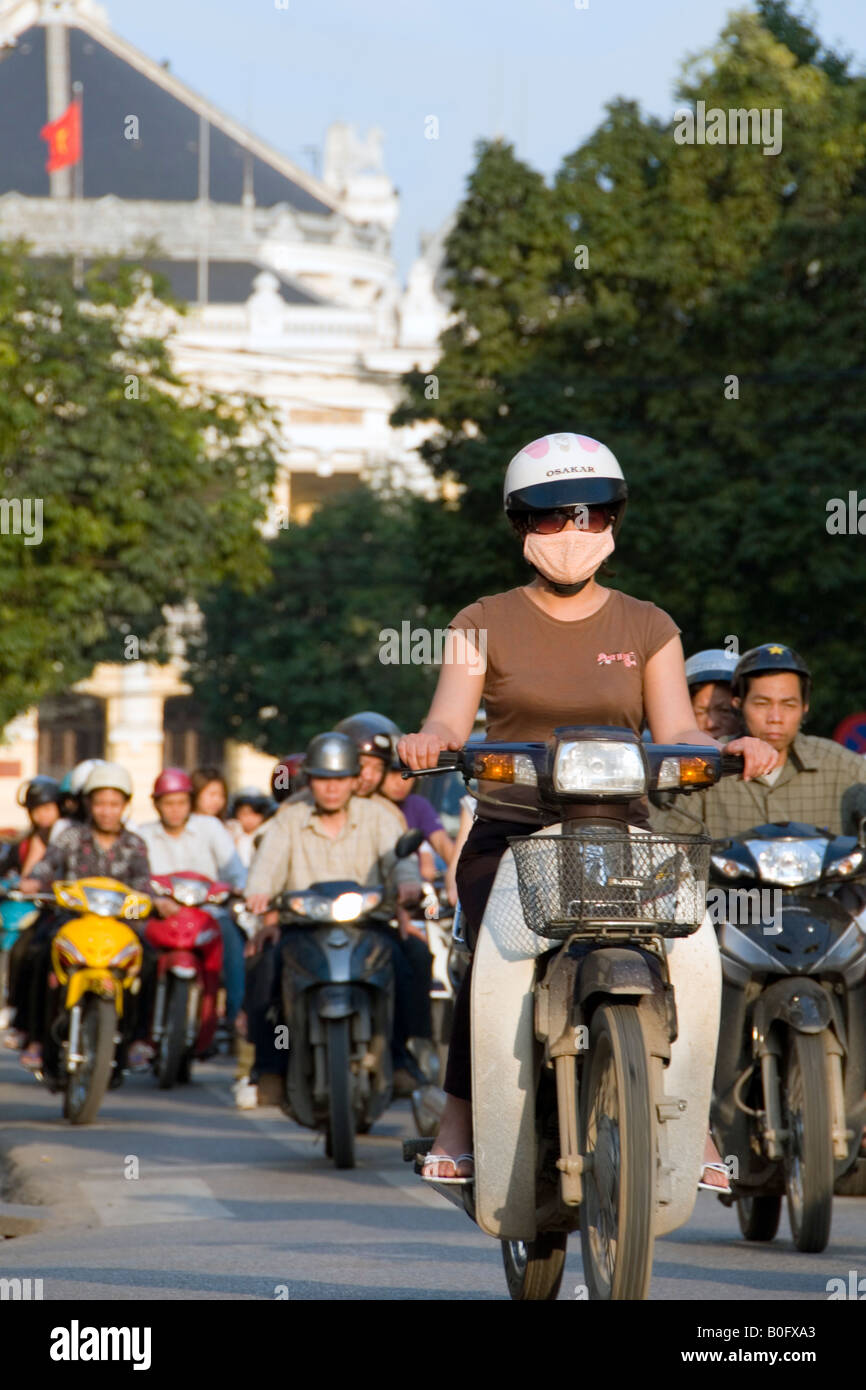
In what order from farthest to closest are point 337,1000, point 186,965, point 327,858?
point 186,965 < point 327,858 < point 337,1000

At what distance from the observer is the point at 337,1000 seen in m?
10.9

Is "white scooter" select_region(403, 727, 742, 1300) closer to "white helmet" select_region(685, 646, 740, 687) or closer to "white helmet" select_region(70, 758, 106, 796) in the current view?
"white helmet" select_region(685, 646, 740, 687)

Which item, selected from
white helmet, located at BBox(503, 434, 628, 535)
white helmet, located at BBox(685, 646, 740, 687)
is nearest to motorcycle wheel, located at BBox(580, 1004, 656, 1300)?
white helmet, located at BBox(503, 434, 628, 535)

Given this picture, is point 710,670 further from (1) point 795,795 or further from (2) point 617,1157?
(2) point 617,1157

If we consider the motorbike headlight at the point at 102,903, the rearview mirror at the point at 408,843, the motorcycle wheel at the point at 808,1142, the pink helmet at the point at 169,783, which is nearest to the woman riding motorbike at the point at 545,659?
the motorcycle wheel at the point at 808,1142

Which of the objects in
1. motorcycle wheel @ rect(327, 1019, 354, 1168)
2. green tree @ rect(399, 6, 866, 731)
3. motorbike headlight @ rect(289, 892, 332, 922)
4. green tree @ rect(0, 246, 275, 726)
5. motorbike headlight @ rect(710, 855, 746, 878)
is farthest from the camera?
green tree @ rect(399, 6, 866, 731)

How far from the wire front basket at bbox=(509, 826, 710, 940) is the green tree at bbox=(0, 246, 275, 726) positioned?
2683cm

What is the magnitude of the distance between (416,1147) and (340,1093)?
4.75m

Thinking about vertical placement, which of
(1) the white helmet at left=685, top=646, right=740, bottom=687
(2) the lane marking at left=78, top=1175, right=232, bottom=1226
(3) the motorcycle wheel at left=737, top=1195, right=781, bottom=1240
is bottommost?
(2) the lane marking at left=78, top=1175, right=232, bottom=1226

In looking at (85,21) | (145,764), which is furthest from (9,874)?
(85,21)

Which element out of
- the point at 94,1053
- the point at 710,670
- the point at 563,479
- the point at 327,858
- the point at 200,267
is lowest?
the point at 94,1053

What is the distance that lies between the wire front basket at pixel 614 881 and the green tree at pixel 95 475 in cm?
2683

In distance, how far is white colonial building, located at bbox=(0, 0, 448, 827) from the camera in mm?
80500

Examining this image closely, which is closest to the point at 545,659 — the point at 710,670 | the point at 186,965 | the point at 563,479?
the point at 563,479
